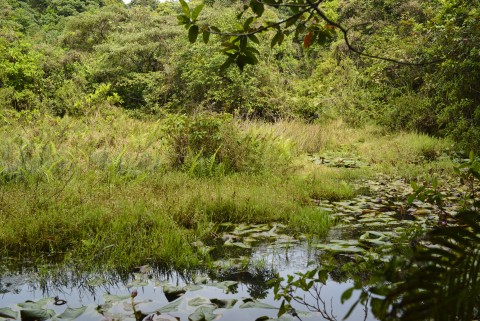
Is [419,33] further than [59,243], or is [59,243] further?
[419,33]

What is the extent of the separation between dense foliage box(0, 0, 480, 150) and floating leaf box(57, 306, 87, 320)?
7.62 meters

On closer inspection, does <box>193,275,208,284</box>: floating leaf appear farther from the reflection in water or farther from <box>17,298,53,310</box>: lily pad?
<box>17,298,53,310</box>: lily pad

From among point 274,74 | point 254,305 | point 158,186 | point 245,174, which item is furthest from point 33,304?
point 274,74

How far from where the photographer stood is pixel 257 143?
687cm

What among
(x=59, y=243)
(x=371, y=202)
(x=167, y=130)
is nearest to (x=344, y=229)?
(x=371, y=202)

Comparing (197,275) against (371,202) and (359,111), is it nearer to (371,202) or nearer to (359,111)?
(371,202)

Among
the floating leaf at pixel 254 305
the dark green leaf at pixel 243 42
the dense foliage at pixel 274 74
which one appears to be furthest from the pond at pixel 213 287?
the dense foliage at pixel 274 74

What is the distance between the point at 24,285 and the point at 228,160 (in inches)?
159

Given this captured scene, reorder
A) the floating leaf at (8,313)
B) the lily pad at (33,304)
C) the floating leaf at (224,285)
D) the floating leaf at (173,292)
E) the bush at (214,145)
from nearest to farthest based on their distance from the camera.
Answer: the floating leaf at (8,313) → the lily pad at (33,304) → the floating leaf at (173,292) → the floating leaf at (224,285) → the bush at (214,145)

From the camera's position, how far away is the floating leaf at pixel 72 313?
2.30 metres

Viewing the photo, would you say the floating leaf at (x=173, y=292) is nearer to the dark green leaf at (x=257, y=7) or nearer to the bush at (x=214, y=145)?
the dark green leaf at (x=257, y=7)

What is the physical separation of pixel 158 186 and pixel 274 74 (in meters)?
9.79

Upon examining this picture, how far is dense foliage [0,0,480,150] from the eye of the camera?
9016 mm

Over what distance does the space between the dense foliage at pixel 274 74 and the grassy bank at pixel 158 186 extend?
1654 millimetres
